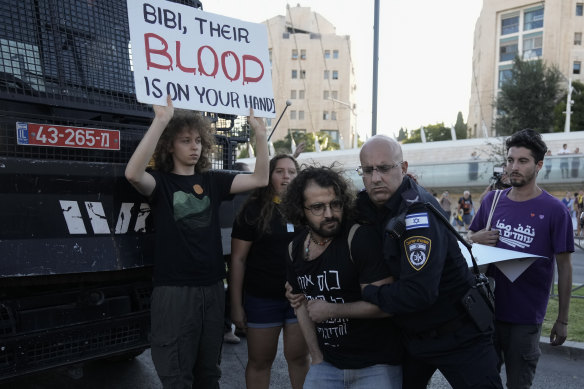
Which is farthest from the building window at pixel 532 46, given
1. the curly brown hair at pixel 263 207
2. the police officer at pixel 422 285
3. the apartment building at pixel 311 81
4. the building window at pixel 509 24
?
the police officer at pixel 422 285

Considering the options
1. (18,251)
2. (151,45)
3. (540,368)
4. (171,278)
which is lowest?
(540,368)

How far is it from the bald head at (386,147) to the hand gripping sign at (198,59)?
1.09m

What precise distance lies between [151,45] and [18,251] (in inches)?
51.6

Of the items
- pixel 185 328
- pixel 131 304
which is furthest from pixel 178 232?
pixel 131 304

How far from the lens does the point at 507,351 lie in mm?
3100

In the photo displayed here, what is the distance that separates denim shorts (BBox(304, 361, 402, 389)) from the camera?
7.68 ft

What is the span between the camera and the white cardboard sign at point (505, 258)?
2.96m

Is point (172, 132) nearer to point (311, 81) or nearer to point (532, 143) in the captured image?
point (532, 143)

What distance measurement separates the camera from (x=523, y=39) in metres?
60.2

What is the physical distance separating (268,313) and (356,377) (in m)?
1.08

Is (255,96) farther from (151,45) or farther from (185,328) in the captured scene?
(185,328)

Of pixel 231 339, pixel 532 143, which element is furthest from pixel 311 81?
pixel 532 143

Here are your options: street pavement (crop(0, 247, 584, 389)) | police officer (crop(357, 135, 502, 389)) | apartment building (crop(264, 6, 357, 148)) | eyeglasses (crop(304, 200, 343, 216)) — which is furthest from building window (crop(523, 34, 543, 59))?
eyeglasses (crop(304, 200, 343, 216))

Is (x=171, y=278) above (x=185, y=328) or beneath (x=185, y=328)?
above
